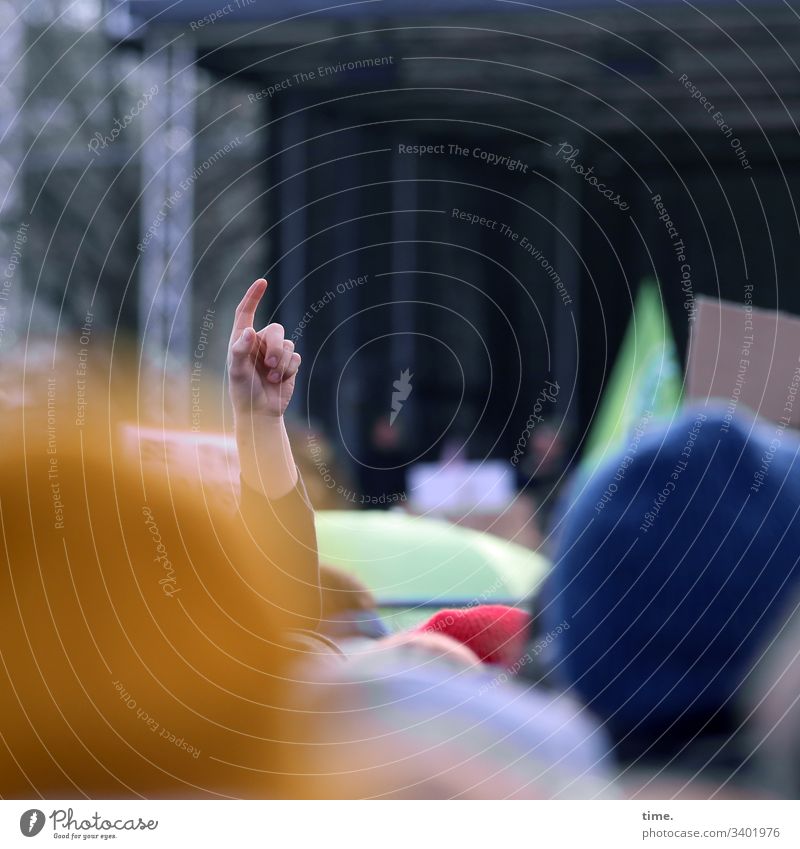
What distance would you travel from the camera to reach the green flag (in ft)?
1.98

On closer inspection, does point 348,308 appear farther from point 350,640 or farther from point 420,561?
point 350,640

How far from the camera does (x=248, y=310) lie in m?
0.53

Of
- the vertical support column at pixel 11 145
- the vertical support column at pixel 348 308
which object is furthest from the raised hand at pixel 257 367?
the vertical support column at pixel 348 308

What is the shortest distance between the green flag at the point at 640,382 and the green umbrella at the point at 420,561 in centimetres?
9

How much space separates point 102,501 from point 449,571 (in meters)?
0.23

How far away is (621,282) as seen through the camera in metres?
3.16

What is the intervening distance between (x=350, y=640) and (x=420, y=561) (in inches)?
4.7

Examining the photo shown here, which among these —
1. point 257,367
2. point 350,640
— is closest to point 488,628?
point 350,640

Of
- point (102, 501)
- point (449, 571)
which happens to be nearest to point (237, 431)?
point (102, 501)

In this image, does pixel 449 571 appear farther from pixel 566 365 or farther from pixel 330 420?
pixel 566 365

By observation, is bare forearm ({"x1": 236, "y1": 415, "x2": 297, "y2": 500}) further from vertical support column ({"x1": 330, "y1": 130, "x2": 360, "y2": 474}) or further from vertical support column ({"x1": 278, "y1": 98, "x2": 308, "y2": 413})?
vertical support column ({"x1": 330, "y1": 130, "x2": 360, "y2": 474})

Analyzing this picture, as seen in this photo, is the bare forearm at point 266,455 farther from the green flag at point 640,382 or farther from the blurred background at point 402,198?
the green flag at point 640,382

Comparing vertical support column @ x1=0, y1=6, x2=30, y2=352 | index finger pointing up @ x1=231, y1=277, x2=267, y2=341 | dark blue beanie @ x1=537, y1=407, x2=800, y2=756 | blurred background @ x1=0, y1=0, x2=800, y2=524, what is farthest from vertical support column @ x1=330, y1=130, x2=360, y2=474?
dark blue beanie @ x1=537, y1=407, x2=800, y2=756

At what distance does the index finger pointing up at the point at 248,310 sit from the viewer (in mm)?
530
